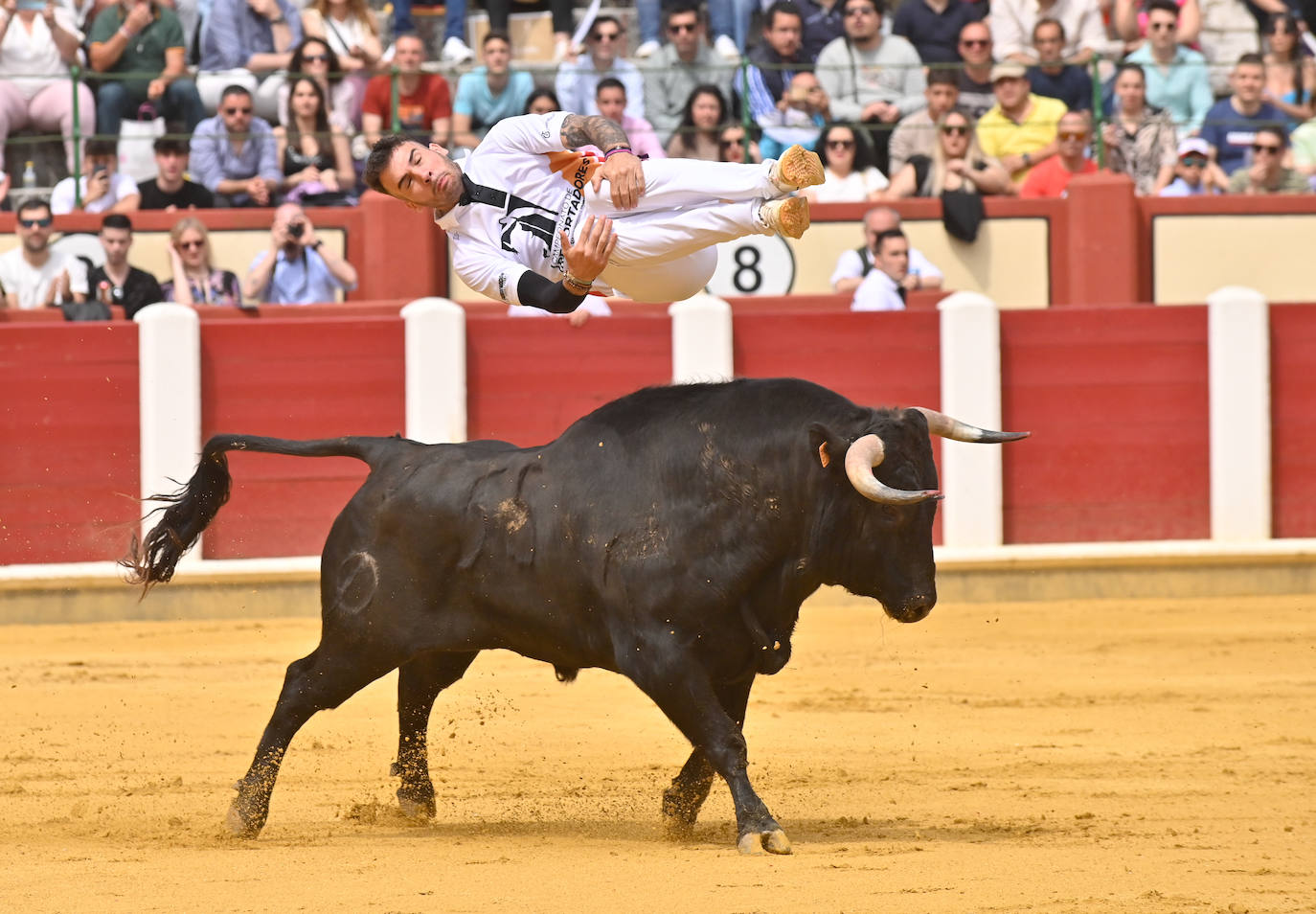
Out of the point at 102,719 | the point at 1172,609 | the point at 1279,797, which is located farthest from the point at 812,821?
the point at 1172,609

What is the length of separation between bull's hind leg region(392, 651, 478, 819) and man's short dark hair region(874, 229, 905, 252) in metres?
5.16

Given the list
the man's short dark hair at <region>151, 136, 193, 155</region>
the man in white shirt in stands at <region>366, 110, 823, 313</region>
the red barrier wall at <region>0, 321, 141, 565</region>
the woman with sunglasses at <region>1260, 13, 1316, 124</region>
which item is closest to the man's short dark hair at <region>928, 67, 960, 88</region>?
the woman with sunglasses at <region>1260, 13, 1316, 124</region>

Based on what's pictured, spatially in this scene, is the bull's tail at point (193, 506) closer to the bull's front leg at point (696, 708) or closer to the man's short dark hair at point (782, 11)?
the bull's front leg at point (696, 708)

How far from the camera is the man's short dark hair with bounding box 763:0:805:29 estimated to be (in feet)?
36.0

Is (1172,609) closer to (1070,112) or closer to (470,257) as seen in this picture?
(1070,112)

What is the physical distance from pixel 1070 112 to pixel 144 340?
4961mm

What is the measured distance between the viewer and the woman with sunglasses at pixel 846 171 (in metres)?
10.5

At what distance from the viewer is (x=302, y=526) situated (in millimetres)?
9539

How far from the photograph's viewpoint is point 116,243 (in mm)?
9617

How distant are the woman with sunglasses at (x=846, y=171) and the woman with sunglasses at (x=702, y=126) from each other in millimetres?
562

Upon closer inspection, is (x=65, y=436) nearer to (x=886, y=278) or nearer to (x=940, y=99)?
(x=886, y=278)

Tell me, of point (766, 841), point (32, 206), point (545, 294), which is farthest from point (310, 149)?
point (766, 841)

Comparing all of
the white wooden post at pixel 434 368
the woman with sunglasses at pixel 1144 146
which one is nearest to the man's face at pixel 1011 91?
the woman with sunglasses at pixel 1144 146

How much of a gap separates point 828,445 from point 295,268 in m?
6.00
